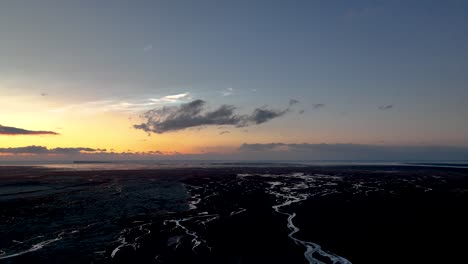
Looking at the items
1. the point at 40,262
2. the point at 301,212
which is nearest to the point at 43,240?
the point at 40,262

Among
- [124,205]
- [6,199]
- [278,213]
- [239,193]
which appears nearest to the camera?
[278,213]

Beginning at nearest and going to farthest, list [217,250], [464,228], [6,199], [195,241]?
[217,250] → [195,241] → [464,228] → [6,199]

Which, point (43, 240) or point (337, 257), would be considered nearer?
point (337, 257)

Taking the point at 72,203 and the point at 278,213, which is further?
the point at 72,203

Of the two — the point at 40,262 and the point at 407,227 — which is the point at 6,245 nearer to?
the point at 40,262

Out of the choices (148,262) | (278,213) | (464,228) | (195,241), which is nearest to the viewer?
(148,262)

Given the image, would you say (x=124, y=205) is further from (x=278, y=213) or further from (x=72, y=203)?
(x=278, y=213)

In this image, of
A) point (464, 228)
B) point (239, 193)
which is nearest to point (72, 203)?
point (239, 193)

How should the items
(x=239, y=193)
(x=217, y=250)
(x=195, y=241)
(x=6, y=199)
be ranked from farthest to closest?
(x=239, y=193)
(x=6, y=199)
(x=195, y=241)
(x=217, y=250)

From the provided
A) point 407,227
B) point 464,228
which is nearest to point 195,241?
point 407,227
